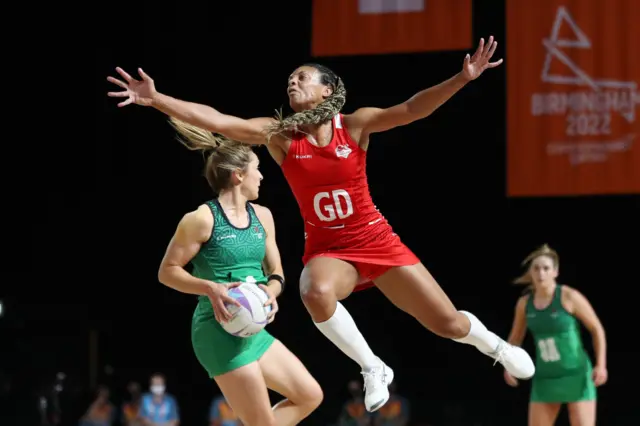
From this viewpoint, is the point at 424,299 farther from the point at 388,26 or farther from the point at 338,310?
the point at 388,26

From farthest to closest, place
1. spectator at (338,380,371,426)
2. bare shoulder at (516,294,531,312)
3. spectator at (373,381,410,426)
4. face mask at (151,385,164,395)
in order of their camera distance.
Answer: face mask at (151,385,164,395)
spectator at (338,380,371,426)
spectator at (373,381,410,426)
bare shoulder at (516,294,531,312)

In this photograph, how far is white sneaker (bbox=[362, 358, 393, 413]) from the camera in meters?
4.90

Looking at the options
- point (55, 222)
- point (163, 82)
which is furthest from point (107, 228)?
point (163, 82)

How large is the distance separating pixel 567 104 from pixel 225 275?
573 centimetres

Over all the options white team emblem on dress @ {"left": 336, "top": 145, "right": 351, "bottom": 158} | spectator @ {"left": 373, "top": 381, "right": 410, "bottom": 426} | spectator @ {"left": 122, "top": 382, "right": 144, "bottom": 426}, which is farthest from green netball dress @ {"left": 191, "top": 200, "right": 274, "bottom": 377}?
spectator @ {"left": 122, "top": 382, "right": 144, "bottom": 426}

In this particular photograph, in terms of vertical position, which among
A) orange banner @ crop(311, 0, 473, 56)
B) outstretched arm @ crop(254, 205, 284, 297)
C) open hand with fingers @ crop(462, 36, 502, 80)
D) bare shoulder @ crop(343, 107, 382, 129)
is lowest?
outstretched arm @ crop(254, 205, 284, 297)

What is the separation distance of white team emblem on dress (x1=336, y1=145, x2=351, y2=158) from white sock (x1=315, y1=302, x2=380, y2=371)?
75 cm

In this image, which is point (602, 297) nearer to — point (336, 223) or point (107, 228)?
point (107, 228)

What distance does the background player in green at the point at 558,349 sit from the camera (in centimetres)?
702

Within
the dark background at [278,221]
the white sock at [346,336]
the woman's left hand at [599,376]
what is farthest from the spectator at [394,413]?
the white sock at [346,336]

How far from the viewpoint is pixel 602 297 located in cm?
1312

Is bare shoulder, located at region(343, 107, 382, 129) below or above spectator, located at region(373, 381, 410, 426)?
above

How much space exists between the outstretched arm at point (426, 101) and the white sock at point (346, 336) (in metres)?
0.90

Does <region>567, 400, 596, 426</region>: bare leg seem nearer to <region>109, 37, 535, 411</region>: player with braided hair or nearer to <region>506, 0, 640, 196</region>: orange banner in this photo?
<region>109, 37, 535, 411</region>: player with braided hair
